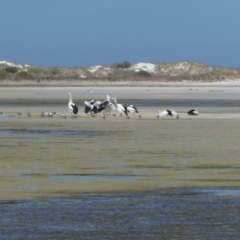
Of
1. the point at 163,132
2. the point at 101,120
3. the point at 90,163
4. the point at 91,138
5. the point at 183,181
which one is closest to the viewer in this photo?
the point at 183,181

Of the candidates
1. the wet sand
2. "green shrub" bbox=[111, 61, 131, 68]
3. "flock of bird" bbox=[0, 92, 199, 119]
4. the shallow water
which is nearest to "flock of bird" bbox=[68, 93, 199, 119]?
"flock of bird" bbox=[0, 92, 199, 119]

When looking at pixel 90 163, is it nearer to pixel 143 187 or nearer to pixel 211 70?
A: pixel 143 187

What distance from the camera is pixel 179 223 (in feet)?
30.3

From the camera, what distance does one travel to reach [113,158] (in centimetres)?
1537

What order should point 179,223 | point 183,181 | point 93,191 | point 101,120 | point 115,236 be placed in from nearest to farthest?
point 115,236
point 179,223
point 93,191
point 183,181
point 101,120

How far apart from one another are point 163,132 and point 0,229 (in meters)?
12.9

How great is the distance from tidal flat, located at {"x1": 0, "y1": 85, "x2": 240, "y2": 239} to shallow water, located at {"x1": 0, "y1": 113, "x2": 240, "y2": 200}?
14 mm

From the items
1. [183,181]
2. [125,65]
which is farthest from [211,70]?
[183,181]

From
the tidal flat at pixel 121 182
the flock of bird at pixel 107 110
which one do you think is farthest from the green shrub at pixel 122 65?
the tidal flat at pixel 121 182

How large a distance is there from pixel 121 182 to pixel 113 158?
3.06 meters

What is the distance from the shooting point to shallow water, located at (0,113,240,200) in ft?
39.3

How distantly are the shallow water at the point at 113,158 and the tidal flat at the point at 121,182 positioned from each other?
1 cm

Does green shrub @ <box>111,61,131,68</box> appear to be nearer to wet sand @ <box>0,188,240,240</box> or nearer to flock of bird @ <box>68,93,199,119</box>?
flock of bird @ <box>68,93,199,119</box>

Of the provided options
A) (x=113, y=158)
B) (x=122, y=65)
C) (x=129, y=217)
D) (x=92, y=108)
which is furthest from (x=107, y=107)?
(x=122, y=65)
